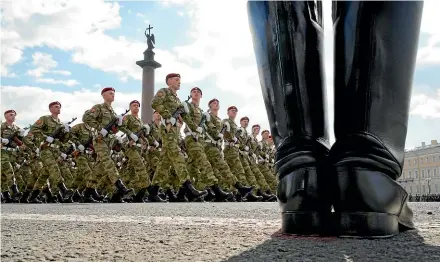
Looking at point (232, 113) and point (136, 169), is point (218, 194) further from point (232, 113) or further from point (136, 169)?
point (232, 113)

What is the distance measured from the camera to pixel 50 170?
9.06 metres

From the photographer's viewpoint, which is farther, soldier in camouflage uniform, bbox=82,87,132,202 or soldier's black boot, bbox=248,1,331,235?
soldier in camouflage uniform, bbox=82,87,132,202

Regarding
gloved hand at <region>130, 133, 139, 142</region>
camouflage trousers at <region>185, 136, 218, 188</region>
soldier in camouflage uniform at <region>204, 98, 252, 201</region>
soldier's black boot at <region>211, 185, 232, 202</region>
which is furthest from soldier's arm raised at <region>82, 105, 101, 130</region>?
soldier's black boot at <region>211, 185, 232, 202</region>

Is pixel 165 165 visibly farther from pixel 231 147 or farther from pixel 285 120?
pixel 285 120

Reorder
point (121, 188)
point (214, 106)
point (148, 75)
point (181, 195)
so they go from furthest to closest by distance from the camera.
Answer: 1. point (148, 75)
2. point (214, 106)
3. point (121, 188)
4. point (181, 195)

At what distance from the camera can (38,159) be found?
32.1 ft

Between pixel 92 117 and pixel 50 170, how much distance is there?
1.58 m

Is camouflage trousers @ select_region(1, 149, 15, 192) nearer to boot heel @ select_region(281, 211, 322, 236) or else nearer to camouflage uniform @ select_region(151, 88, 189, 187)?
camouflage uniform @ select_region(151, 88, 189, 187)

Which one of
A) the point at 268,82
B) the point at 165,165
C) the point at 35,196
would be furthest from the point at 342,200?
the point at 35,196

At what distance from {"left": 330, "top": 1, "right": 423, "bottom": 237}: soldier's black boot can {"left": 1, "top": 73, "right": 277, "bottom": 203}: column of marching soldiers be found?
233 inches

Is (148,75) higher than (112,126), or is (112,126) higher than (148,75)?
(148,75)

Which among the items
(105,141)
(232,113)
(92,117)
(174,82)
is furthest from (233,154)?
(92,117)

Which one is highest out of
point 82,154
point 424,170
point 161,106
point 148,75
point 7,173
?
point 148,75

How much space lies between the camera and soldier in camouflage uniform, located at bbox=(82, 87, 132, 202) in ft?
25.5
